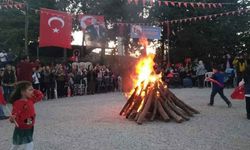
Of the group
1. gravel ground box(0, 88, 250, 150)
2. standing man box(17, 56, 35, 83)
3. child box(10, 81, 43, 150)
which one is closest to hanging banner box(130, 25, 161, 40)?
standing man box(17, 56, 35, 83)

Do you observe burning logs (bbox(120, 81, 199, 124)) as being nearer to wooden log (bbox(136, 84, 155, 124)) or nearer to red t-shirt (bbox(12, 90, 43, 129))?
wooden log (bbox(136, 84, 155, 124))

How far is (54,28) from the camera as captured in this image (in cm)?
1938

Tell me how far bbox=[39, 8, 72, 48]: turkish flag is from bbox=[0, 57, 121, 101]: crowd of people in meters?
1.21

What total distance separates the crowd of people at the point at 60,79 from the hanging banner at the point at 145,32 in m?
2.95

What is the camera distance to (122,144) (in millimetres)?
7688

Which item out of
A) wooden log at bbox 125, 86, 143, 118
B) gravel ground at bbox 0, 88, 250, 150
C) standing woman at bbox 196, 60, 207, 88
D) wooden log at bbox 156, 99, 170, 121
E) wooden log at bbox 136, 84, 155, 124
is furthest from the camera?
standing woman at bbox 196, 60, 207, 88

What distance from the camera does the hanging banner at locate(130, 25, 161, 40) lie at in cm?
2383

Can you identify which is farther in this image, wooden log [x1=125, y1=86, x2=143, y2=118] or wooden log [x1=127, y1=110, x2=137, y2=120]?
wooden log [x1=125, y1=86, x2=143, y2=118]

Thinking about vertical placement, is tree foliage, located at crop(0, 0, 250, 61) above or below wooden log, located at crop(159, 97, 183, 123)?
above

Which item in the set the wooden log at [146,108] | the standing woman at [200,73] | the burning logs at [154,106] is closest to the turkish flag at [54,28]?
the standing woman at [200,73]

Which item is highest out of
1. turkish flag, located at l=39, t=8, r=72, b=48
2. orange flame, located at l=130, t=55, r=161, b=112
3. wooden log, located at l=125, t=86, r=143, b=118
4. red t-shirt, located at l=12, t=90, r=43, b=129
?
turkish flag, located at l=39, t=8, r=72, b=48

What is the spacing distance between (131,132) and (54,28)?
11.6 m

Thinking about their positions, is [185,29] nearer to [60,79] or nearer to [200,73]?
[200,73]

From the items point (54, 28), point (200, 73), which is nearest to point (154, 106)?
point (54, 28)
